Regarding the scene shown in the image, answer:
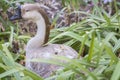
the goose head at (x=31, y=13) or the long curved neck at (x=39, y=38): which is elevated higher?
the goose head at (x=31, y=13)

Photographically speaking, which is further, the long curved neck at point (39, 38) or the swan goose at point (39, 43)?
the long curved neck at point (39, 38)

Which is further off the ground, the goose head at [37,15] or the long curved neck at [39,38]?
the goose head at [37,15]

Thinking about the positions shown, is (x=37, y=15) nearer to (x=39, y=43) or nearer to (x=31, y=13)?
(x=31, y=13)

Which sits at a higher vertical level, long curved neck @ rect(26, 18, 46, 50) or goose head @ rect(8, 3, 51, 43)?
goose head @ rect(8, 3, 51, 43)

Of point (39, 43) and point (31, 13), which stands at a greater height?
point (31, 13)

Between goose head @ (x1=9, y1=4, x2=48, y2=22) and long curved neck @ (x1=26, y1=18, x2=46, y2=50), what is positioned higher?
goose head @ (x1=9, y1=4, x2=48, y2=22)

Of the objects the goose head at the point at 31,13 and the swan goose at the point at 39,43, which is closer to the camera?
the swan goose at the point at 39,43

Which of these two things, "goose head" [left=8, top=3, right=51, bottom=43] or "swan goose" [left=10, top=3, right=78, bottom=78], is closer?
"swan goose" [left=10, top=3, right=78, bottom=78]

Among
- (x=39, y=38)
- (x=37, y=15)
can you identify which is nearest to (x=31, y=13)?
(x=37, y=15)

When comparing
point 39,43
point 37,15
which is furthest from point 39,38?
point 37,15

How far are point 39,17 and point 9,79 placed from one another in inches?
52.7

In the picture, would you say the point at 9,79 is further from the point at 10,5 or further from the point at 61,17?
the point at 61,17

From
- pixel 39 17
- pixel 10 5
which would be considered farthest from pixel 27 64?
pixel 10 5

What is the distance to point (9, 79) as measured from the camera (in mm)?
3232
